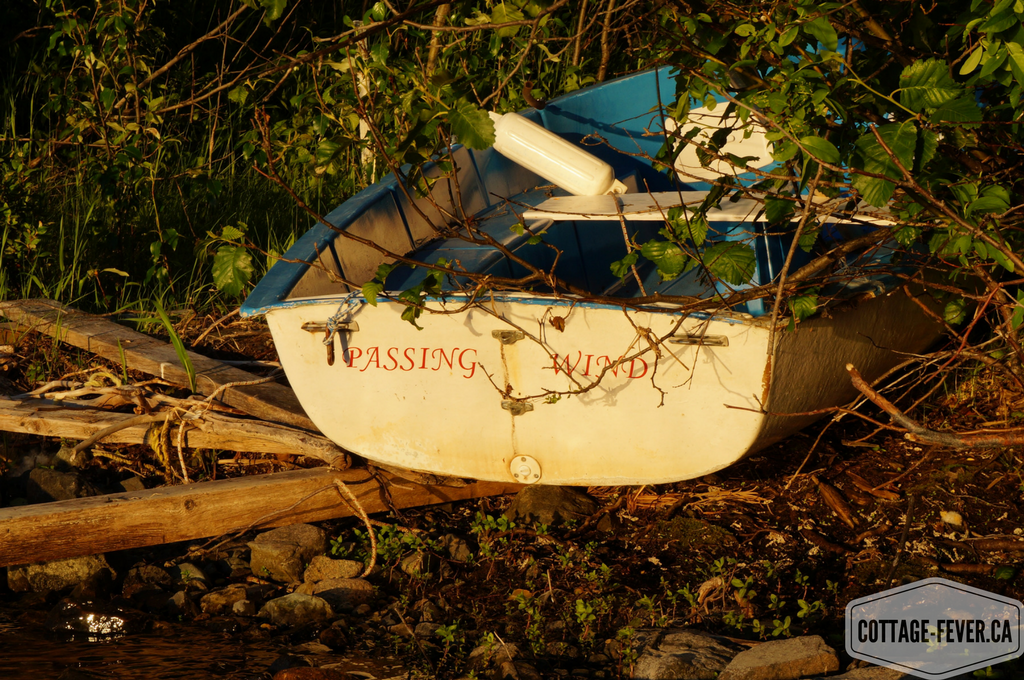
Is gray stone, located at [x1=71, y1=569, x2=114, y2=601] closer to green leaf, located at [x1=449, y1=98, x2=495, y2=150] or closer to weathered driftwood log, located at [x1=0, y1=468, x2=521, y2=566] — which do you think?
weathered driftwood log, located at [x1=0, y1=468, x2=521, y2=566]

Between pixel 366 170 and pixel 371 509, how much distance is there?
7.84 feet

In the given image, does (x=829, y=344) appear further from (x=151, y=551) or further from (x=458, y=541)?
(x=151, y=551)

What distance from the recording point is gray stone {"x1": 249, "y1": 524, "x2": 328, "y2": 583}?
297 cm

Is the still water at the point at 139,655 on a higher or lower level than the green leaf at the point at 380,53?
lower

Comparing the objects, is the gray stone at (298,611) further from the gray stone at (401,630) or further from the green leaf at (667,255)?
the green leaf at (667,255)

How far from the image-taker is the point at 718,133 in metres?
2.33

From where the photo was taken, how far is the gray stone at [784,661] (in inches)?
87.7

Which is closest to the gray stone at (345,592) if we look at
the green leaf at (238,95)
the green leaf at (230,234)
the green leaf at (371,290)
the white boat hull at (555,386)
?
the white boat hull at (555,386)

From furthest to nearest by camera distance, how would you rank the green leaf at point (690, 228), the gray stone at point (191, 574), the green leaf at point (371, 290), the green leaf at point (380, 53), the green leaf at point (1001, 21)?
the green leaf at point (380, 53) < the gray stone at point (191, 574) < the green leaf at point (371, 290) < the green leaf at point (690, 228) < the green leaf at point (1001, 21)

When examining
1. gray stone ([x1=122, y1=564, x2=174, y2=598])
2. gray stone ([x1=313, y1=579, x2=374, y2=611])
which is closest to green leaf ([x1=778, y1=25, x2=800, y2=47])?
gray stone ([x1=313, y1=579, x2=374, y2=611])

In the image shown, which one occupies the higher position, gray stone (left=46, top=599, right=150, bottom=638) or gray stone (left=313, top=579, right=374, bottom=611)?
gray stone (left=313, top=579, right=374, bottom=611)

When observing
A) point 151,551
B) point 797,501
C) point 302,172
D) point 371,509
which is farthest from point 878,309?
point 302,172

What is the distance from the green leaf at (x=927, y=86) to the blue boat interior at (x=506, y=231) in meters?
0.73

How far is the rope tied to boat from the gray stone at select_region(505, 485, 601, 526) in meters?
0.95
